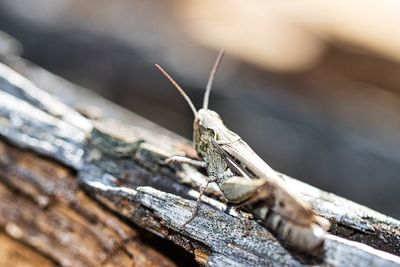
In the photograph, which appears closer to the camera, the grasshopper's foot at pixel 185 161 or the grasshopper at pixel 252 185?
the grasshopper at pixel 252 185

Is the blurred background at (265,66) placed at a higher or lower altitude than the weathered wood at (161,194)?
higher

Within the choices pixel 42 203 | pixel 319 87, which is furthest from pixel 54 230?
pixel 319 87

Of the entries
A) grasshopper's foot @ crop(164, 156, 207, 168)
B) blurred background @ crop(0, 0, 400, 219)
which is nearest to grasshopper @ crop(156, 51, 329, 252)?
grasshopper's foot @ crop(164, 156, 207, 168)

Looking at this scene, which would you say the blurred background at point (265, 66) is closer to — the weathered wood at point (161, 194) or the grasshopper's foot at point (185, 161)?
the weathered wood at point (161, 194)

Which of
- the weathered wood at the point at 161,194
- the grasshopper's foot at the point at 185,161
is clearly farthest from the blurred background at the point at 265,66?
the grasshopper's foot at the point at 185,161

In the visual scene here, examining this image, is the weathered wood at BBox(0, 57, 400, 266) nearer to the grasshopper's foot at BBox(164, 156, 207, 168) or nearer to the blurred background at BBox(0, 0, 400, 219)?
the grasshopper's foot at BBox(164, 156, 207, 168)

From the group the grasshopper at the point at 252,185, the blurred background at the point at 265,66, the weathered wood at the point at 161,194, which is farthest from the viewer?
the blurred background at the point at 265,66

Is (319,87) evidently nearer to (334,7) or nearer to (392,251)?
(334,7)

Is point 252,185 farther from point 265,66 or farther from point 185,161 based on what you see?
point 265,66
